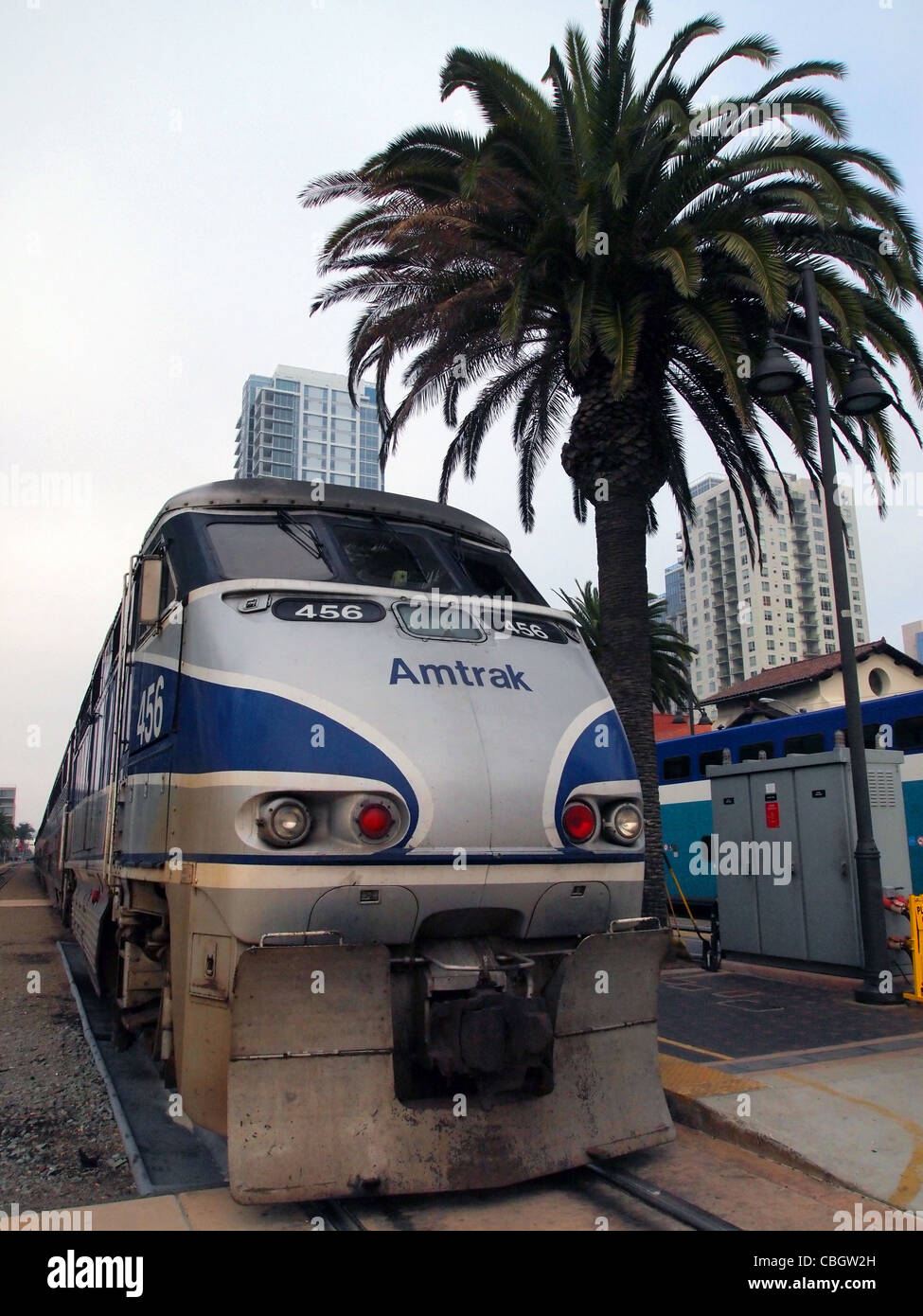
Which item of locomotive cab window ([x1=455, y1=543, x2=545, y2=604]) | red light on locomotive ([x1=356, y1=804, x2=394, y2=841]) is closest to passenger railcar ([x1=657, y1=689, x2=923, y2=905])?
locomotive cab window ([x1=455, y1=543, x2=545, y2=604])

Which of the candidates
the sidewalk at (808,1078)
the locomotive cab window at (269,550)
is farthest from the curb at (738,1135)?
the locomotive cab window at (269,550)

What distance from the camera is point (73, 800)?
39.1 ft

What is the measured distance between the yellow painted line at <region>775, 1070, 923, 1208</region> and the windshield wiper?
13.2 feet

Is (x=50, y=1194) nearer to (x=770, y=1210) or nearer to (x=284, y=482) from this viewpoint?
(x=770, y=1210)

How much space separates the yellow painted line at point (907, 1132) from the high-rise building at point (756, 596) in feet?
391

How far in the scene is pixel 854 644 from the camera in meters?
8.65

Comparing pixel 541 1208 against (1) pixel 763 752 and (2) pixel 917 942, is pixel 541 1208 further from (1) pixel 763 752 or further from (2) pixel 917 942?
(1) pixel 763 752

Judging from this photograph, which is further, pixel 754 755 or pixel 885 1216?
pixel 754 755

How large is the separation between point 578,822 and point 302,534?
222cm

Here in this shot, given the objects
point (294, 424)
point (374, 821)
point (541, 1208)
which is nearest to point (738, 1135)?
point (541, 1208)

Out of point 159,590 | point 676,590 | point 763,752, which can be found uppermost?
point 676,590

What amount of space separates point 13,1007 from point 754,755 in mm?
12268

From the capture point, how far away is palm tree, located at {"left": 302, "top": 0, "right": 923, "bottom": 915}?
412 inches

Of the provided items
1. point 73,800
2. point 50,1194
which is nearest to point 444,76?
point 73,800
